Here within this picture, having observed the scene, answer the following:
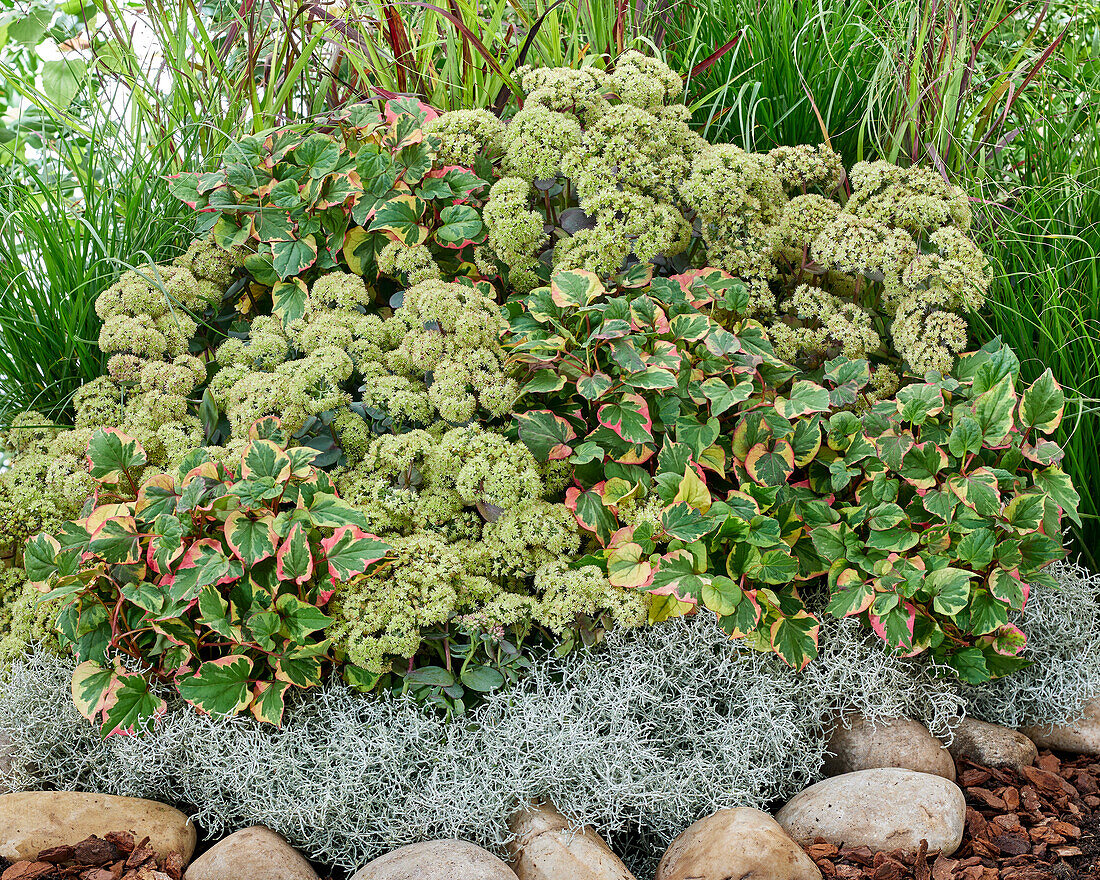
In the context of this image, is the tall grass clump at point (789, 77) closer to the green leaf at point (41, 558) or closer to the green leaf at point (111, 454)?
the green leaf at point (111, 454)

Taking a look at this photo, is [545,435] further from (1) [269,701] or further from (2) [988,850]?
(2) [988,850]

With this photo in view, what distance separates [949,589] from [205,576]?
164cm

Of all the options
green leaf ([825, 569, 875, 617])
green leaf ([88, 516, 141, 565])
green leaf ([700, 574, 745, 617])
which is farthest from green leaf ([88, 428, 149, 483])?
green leaf ([825, 569, 875, 617])

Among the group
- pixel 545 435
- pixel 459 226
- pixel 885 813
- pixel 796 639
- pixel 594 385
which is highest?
pixel 459 226

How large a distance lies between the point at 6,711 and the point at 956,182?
303cm

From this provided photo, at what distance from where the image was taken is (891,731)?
205 cm

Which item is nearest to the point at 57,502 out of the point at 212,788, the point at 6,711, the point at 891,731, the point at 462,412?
the point at 6,711

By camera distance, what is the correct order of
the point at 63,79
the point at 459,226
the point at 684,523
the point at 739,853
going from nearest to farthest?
the point at 739,853
the point at 684,523
the point at 459,226
the point at 63,79

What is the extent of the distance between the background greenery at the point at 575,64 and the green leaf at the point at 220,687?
120cm

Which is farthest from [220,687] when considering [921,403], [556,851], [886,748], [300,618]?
[921,403]

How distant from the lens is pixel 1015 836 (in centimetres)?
185

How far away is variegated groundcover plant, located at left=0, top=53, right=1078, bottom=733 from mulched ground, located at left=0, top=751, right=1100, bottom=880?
0.81ft

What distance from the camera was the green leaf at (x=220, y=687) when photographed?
1.79 m

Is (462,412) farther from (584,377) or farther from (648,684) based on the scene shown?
(648,684)
